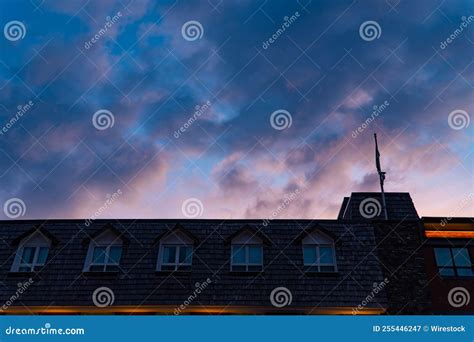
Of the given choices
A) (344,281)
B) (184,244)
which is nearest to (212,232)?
(184,244)

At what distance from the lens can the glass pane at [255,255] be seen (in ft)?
57.7

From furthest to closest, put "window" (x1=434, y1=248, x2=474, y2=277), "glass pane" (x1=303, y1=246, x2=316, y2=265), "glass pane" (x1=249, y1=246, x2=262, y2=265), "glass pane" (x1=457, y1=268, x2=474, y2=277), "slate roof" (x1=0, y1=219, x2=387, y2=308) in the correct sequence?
"glass pane" (x1=249, y1=246, x2=262, y2=265) < "glass pane" (x1=303, y1=246, x2=316, y2=265) < "window" (x1=434, y1=248, x2=474, y2=277) < "glass pane" (x1=457, y1=268, x2=474, y2=277) < "slate roof" (x1=0, y1=219, x2=387, y2=308)

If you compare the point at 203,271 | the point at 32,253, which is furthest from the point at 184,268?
the point at 32,253

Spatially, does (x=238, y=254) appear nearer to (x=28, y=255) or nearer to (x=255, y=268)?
(x=255, y=268)

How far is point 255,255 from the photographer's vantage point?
17812 mm

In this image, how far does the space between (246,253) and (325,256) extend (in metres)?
3.48

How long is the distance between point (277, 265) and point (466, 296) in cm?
768

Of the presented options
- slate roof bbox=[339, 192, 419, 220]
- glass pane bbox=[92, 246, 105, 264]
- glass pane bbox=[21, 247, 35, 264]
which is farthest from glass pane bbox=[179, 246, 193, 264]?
slate roof bbox=[339, 192, 419, 220]

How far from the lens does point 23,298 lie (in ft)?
53.2

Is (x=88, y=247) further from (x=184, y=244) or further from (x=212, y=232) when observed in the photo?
(x=212, y=232)

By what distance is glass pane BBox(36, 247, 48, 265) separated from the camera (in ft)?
57.6

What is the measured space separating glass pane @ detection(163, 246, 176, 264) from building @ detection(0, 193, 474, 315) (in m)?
0.04

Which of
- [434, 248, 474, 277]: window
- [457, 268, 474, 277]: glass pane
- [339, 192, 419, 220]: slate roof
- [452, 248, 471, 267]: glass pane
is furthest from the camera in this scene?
[339, 192, 419, 220]: slate roof

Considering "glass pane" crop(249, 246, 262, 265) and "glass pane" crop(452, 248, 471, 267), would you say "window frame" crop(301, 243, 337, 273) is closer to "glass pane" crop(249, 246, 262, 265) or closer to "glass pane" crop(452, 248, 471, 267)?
"glass pane" crop(249, 246, 262, 265)
